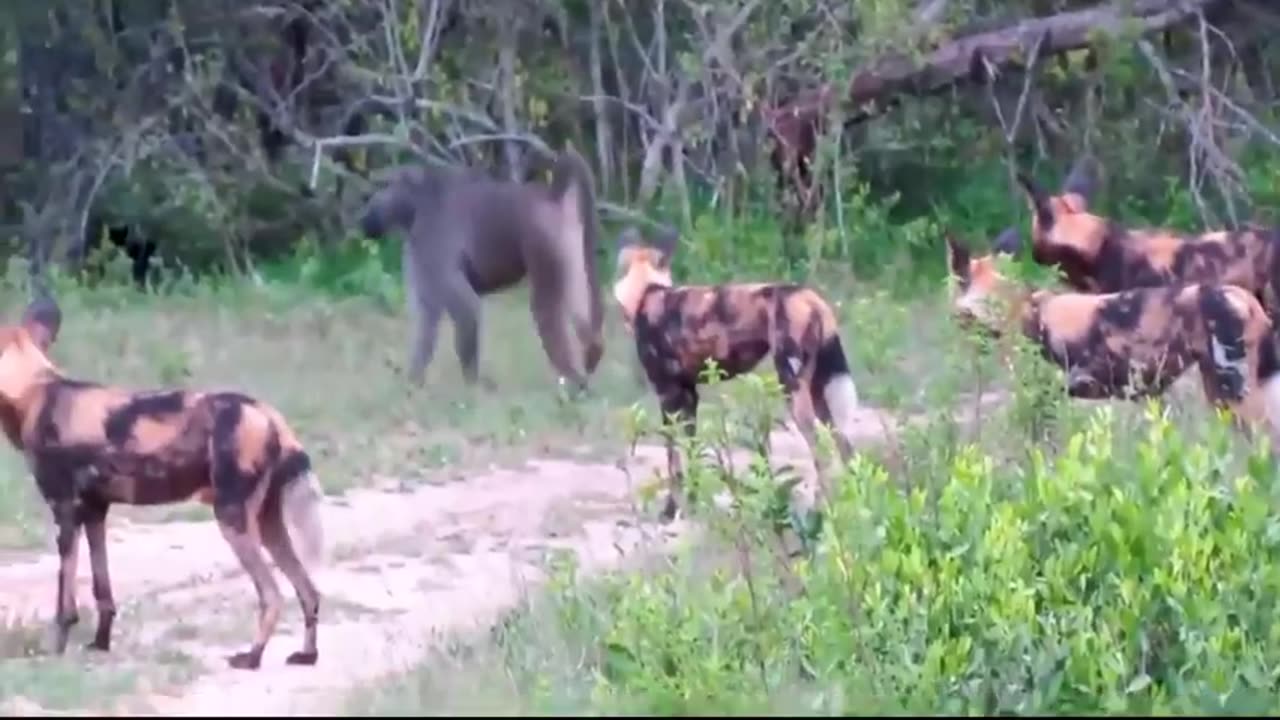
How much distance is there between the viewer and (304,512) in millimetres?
6172

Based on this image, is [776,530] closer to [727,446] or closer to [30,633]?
[727,446]

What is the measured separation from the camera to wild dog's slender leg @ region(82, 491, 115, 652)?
626 centimetres

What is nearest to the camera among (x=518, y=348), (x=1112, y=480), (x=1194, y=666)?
(x=1194, y=666)

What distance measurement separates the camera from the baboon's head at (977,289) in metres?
7.90

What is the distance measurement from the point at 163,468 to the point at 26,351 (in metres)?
0.60

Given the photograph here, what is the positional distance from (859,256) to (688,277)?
1.57 meters

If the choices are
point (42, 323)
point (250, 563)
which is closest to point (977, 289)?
point (250, 563)

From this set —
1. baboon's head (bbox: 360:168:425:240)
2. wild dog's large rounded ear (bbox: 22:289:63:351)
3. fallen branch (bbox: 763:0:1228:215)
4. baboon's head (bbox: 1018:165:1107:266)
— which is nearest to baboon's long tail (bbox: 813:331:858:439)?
baboon's head (bbox: 1018:165:1107:266)

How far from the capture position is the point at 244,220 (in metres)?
16.7

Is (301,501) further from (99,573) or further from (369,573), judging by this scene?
(369,573)

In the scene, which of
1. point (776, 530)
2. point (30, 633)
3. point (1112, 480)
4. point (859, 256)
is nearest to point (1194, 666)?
point (1112, 480)

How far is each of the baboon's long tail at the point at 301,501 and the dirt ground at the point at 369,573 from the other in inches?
12.3

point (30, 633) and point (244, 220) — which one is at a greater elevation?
point (30, 633)

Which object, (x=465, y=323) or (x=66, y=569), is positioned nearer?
(x=66, y=569)
